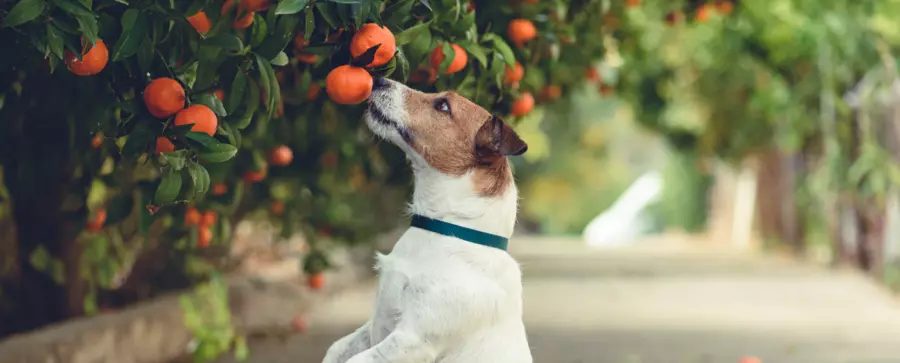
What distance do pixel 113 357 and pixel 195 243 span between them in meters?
1.64

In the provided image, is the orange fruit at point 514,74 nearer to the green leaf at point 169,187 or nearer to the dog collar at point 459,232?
the dog collar at point 459,232

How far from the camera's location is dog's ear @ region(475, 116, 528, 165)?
4.64m

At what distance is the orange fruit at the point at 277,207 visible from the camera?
815cm

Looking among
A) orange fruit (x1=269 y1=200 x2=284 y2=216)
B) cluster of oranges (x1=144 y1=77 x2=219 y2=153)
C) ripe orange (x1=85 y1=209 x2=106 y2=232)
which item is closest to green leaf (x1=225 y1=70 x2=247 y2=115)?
cluster of oranges (x1=144 y1=77 x2=219 y2=153)

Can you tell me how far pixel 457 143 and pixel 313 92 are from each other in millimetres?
1578

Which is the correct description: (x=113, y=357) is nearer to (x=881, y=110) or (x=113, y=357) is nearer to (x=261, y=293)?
(x=261, y=293)

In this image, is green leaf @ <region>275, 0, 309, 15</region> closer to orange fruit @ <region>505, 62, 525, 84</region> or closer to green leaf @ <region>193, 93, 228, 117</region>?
green leaf @ <region>193, 93, 228, 117</region>

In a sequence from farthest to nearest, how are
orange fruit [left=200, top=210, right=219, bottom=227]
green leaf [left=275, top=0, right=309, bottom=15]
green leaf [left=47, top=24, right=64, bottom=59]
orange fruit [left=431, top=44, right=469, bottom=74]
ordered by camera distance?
orange fruit [left=200, top=210, right=219, bottom=227] < orange fruit [left=431, top=44, right=469, bottom=74] < green leaf [left=47, top=24, right=64, bottom=59] < green leaf [left=275, top=0, right=309, bottom=15]

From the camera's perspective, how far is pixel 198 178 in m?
4.26

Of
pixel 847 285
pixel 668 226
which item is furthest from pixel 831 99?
pixel 668 226

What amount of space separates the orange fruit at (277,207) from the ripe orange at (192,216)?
1393 millimetres

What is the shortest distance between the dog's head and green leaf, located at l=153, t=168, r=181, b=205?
0.81 meters

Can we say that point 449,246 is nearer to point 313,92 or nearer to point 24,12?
point 24,12

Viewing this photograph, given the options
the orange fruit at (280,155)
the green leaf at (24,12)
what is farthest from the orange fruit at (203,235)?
the green leaf at (24,12)
